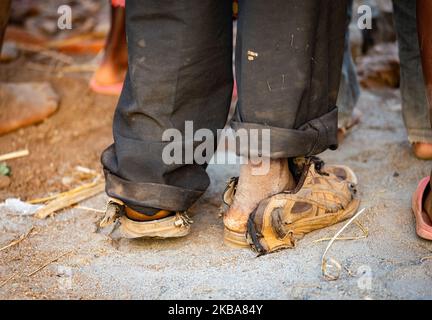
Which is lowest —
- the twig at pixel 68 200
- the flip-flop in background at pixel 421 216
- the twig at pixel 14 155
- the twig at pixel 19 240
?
the twig at pixel 14 155

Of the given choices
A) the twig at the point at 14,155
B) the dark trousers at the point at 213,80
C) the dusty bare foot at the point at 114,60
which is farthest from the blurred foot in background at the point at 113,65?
the dark trousers at the point at 213,80

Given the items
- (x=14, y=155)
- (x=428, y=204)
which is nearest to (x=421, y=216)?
(x=428, y=204)

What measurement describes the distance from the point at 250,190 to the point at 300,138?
8.3 inches

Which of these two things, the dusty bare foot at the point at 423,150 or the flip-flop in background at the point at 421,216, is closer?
the flip-flop in background at the point at 421,216

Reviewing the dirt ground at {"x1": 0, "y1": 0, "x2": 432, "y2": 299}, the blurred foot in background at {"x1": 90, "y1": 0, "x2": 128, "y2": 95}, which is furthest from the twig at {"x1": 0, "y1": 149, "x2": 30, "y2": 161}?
the blurred foot in background at {"x1": 90, "y1": 0, "x2": 128, "y2": 95}

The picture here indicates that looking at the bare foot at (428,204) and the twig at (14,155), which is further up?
the bare foot at (428,204)

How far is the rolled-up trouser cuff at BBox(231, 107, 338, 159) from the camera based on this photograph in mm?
1442

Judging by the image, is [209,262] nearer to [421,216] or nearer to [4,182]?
[421,216]

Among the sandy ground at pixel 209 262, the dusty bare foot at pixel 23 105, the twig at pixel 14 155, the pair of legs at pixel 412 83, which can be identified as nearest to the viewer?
the sandy ground at pixel 209 262

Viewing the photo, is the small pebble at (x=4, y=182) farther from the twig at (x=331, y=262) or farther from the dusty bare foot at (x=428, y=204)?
the dusty bare foot at (x=428, y=204)

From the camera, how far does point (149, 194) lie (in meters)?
1.51

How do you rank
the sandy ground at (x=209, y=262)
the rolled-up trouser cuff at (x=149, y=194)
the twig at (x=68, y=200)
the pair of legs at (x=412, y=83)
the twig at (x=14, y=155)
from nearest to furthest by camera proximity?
the sandy ground at (x=209, y=262) → the rolled-up trouser cuff at (x=149, y=194) → the twig at (x=68, y=200) → the pair of legs at (x=412, y=83) → the twig at (x=14, y=155)

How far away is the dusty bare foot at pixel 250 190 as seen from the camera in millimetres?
1552
